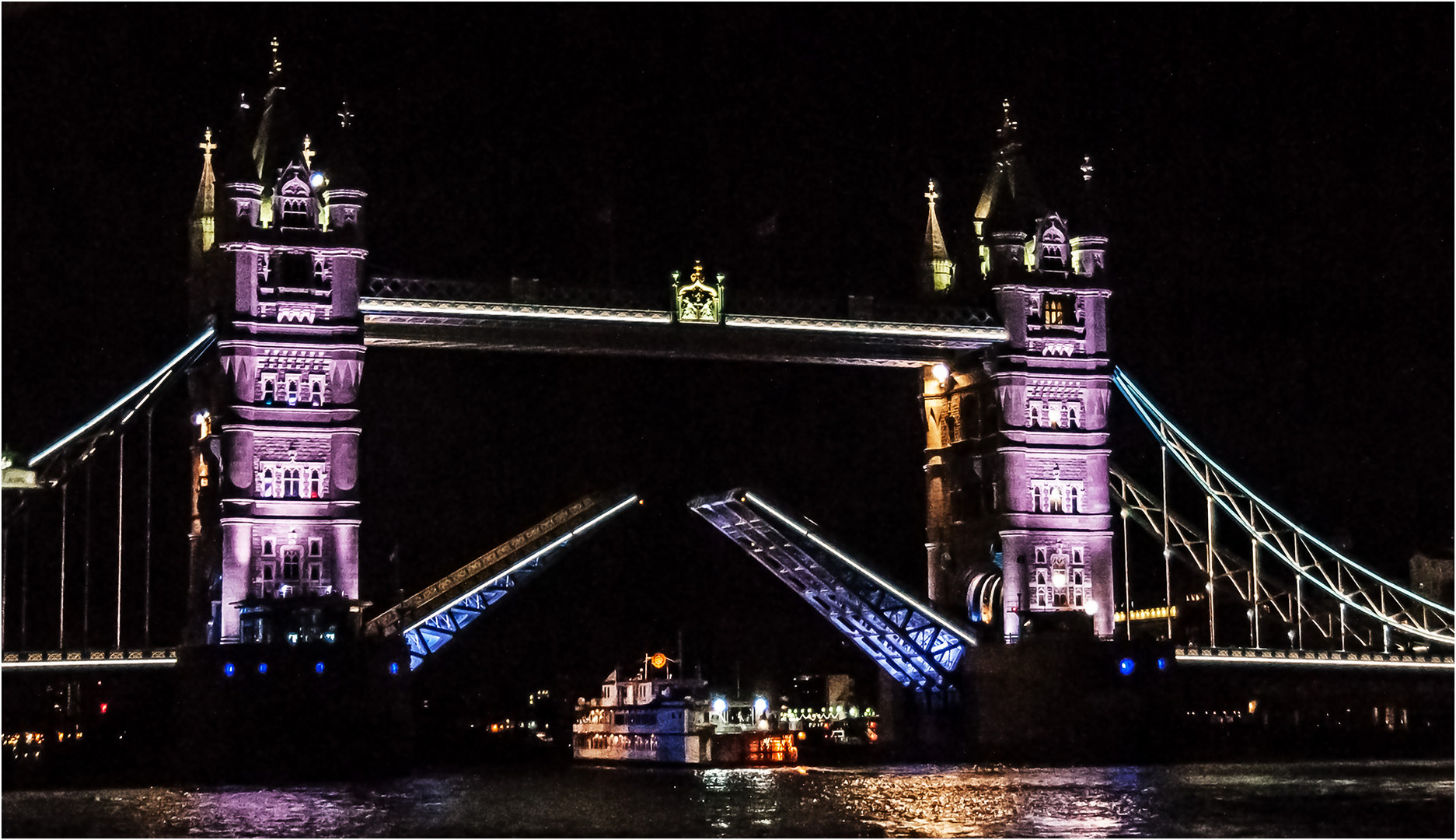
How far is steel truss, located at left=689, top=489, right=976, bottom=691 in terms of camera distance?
73.3 meters

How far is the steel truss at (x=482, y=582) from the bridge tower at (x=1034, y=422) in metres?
9.94

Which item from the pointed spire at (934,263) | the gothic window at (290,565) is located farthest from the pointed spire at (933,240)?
the gothic window at (290,565)

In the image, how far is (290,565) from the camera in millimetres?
69625

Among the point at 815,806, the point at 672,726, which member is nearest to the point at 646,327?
the point at 815,806

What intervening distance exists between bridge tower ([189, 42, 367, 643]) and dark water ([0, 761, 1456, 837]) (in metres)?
5.54

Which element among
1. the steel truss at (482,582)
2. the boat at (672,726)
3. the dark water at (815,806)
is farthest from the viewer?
the boat at (672,726)

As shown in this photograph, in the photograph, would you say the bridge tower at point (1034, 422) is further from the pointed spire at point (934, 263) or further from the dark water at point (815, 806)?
the dark water at point (815, 806)

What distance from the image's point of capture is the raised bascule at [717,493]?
225 feet

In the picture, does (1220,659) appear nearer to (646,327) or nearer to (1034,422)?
(1034,422)

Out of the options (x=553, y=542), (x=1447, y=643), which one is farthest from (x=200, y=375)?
(x=1447, y=643)

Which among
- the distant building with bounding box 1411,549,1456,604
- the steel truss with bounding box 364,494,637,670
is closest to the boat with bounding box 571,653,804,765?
the steel truss with bounding box 364,494,637,670

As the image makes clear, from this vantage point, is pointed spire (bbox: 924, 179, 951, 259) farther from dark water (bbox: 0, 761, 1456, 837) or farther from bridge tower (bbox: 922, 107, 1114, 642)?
dark water (bbox: 0, 761, 1456, 837)

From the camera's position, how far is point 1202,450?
78.8m

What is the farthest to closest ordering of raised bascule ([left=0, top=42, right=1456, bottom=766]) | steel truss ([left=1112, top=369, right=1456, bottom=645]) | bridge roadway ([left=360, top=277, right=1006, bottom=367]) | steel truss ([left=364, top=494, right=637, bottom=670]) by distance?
steel truss ([left=1112, top=369, right=1456, bottom=645]) → bridge roadway ([left=360, top=277, right=1006, bottom=367]) → steel truss ([left=364, top=494, right=637, bottom=670]) → raised bascule ([left=0, top=42, right=1456, bottom=766])
